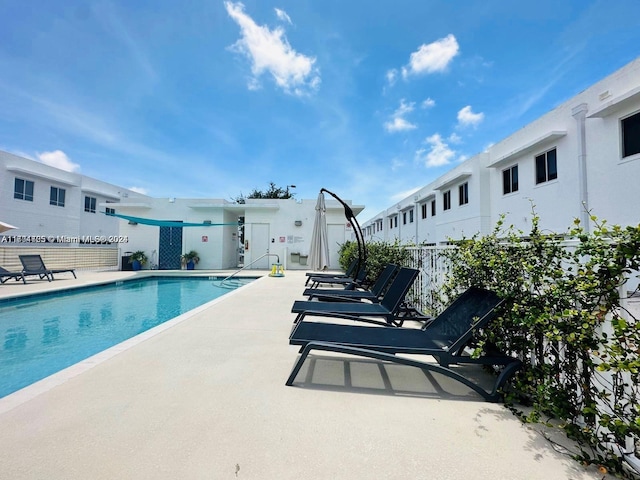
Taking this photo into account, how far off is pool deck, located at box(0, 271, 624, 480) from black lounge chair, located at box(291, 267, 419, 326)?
32.6 inches

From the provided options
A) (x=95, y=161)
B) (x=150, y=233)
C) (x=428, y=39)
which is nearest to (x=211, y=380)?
(x=428, y=39)

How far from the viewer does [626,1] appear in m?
8.30

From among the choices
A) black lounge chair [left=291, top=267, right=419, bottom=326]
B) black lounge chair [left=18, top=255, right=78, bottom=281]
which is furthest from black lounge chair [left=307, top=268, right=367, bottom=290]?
black lounge chair [left=18, top=255, right=78, bottom=281]

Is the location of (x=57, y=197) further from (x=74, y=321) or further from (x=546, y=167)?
(x=546, y=167)

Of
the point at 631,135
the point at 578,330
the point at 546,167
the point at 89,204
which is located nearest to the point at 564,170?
the point at 546,167

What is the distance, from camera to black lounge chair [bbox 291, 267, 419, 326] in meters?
3.82

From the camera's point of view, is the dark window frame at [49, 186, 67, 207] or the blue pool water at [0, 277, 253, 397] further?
the dark window frame at [49, 186, 67, 207]

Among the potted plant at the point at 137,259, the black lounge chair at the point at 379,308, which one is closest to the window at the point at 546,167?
the black lounge chair at the point at 379,308

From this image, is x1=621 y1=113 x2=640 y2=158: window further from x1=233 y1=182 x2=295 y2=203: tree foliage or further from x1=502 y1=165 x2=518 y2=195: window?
x1=233 y1=182 x2=295 y2=203: tree foliage

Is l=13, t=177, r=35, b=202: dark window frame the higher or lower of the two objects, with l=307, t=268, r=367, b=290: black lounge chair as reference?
higher

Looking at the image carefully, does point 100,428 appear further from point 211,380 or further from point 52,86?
point 52,86

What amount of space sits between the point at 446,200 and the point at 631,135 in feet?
32.5

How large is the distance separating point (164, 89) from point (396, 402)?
13449 millimetres

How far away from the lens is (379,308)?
4160 millimetres
